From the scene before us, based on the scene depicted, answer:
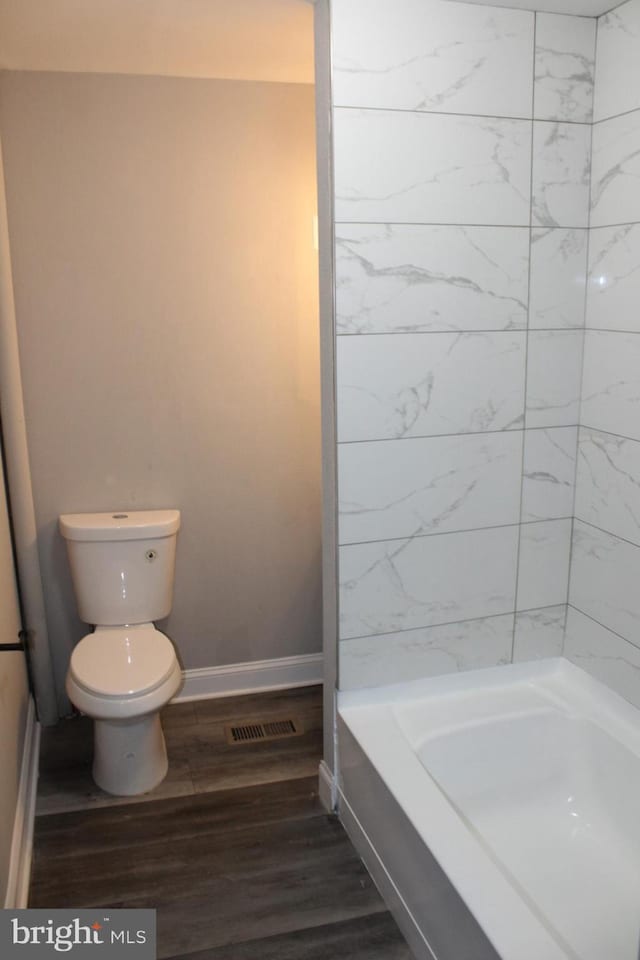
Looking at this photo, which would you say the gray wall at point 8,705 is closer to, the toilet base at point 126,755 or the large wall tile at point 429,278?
the toilet base at point 126,755

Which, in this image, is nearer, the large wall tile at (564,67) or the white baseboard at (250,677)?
the large wall tile at (564,67)

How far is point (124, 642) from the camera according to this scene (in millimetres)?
2859

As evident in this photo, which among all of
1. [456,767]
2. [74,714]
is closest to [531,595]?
[456,767]

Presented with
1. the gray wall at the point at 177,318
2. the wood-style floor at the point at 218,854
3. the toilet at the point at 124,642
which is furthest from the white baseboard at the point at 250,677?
the toilet at the point at 124,642

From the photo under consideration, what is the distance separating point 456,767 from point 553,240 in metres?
1.57

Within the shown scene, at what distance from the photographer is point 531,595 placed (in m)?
2.61

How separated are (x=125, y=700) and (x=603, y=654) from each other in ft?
4.91

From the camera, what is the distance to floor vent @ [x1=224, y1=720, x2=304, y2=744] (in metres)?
3.05

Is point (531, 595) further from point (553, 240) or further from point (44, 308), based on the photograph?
point (44, 308)

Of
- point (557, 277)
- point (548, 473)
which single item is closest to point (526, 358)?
point (557, 277)

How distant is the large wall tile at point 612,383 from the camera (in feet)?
7.45

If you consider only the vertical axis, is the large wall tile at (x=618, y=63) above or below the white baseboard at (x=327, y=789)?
above

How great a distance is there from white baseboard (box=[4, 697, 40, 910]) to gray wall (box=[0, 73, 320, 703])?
39 centimetres

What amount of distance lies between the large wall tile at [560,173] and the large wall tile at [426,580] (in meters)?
0.95
